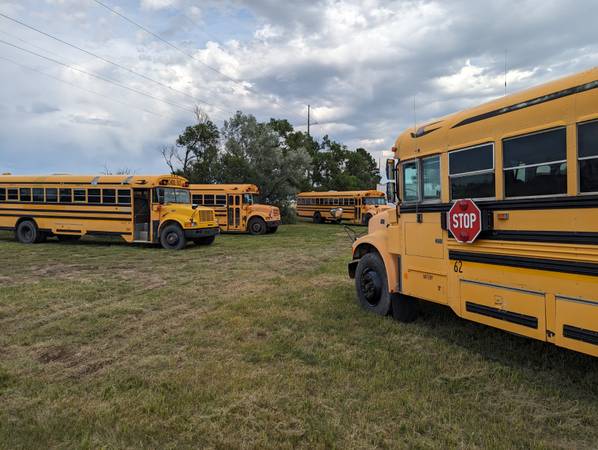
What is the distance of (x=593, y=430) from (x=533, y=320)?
865 millimetres

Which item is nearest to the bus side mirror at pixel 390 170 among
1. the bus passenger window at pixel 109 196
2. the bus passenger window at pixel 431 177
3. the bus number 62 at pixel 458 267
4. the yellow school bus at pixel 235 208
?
the bus passenger window at pixel 431 177

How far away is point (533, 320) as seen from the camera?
341 cm

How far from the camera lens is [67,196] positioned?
48.6 feet

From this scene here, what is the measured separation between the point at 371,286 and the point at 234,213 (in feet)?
50.6

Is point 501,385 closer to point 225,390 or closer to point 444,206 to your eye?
point 444,206

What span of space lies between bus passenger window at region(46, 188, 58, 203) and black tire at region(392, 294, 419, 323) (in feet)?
46.3

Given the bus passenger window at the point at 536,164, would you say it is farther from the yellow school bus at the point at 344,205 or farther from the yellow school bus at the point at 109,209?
the yellow school bus at the point at 344,205

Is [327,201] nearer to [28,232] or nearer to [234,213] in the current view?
[234,213]

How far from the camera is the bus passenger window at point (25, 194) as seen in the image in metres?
15.3

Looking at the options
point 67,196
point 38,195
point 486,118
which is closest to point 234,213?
point 67,196

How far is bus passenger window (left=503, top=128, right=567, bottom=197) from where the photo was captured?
318cm

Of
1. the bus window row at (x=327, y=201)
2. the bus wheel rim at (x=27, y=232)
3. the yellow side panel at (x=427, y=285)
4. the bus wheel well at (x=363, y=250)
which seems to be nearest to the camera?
the yellow side panel at (x=427, y=285)

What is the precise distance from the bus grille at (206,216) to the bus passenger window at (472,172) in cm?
1139

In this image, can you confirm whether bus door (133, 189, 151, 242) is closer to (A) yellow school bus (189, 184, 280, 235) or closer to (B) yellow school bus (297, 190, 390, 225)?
(A) yellow school bus (189, 184, 280, 235)
